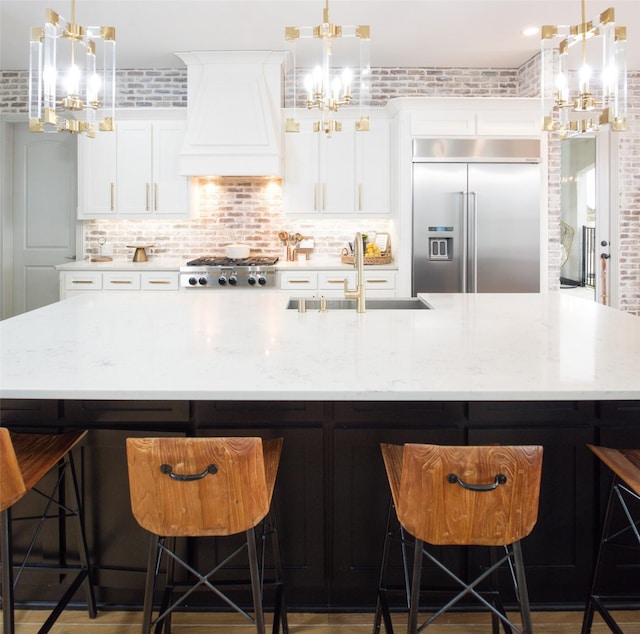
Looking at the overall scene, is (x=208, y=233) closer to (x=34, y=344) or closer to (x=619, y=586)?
(x=34, y=344)

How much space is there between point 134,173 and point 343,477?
15.0ft

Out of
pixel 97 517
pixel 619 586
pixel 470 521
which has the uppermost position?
pixel 470 521

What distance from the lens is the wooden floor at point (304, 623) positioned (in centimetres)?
229

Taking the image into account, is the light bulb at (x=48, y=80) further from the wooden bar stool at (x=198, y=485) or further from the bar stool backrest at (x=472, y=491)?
the bar stool backrest at (x=472, y=491)

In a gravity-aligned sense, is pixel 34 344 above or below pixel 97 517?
above

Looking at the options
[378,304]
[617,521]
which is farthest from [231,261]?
[617,521]

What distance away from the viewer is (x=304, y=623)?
92.1 inches

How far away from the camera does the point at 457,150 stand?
566 centimetres

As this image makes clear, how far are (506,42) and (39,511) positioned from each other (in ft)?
16.4

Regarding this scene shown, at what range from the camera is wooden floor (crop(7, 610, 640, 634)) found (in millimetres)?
2295

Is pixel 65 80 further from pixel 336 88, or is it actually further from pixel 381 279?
pixel 381 279

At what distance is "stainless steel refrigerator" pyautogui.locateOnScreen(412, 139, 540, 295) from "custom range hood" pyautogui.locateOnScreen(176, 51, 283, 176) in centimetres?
132

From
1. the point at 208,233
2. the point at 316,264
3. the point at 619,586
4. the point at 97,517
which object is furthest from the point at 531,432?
the point at 208,233

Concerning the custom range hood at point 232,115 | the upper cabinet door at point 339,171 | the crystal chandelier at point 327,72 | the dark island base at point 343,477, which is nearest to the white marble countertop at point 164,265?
the upper cabinet door at point 339,171
